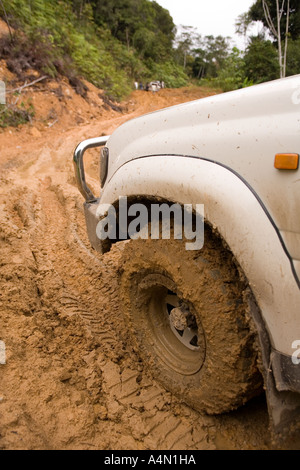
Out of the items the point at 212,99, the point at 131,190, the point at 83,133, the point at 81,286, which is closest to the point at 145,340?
the point at 131,190

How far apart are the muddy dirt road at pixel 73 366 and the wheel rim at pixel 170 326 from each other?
0.80ft

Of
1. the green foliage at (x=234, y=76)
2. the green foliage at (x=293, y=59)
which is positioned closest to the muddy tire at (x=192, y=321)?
the green foliage at (x=293, y=59)

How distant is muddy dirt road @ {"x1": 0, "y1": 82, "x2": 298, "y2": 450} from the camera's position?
5.95ft

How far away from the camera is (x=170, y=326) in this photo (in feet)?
7.05

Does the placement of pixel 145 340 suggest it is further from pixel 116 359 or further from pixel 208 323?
pixel 208 323

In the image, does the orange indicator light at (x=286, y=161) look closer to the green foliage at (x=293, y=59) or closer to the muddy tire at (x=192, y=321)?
the muddy tire at (x=192, y=321)

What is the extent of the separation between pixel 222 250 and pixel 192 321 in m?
0.48

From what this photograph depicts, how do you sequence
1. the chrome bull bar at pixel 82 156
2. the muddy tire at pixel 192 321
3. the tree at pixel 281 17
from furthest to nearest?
1. the tree at pixel 281 17
2. the chrome bull bar at pixel 82 156
3. the muddy tire at pixel 192 321

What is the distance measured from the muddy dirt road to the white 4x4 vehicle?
0.18 meters

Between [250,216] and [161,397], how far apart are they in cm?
132

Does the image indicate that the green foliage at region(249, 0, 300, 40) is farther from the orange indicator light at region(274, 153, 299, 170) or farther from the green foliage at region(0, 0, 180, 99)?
the orange indicator light at region(274, 153, 299, 170)

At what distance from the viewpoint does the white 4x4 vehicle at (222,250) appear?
131 centimetres

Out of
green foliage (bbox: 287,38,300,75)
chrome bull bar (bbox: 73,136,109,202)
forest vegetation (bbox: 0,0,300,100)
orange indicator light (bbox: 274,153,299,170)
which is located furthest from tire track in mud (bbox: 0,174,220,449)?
green foliage (bbox: 287,38,300,75)

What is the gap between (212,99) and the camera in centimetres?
163
